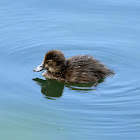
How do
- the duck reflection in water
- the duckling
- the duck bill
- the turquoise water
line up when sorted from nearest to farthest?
the turquoise water < the duck reflection in water < the duckling < the duck bill

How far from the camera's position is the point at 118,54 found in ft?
25.6


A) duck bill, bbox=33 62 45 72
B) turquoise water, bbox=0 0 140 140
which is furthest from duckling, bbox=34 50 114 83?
turquoise water, bbox=0 0 140 140

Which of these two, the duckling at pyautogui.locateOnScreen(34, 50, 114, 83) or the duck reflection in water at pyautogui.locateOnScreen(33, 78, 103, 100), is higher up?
the duckling at pyautogui.locateOnScreen(34, 50, 114, 83)

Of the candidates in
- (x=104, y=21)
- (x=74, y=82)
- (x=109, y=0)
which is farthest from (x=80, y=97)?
(x=109, y=0)

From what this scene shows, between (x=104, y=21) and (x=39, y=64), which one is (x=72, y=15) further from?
(x=39, y=64)

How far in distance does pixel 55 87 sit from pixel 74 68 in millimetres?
431

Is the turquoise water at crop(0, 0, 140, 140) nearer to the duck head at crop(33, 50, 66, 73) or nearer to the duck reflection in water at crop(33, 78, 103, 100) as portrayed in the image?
the duck reflection in water at crop(33, 78, 103, 100)

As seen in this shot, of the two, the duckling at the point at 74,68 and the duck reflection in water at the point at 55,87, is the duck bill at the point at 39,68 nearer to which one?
the duckling at the point at 74,68

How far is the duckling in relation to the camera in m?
7.04

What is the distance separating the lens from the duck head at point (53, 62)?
7.11 m

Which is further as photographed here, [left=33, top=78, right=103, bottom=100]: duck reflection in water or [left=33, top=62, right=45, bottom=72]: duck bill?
[left=33, top=62, right=45, bottom=72]: duck bill

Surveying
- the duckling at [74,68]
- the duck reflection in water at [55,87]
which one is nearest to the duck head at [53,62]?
the duckling at [74,68]

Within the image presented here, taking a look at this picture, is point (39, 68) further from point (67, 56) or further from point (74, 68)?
point (67, 56)

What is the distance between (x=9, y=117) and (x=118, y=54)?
257 cm
